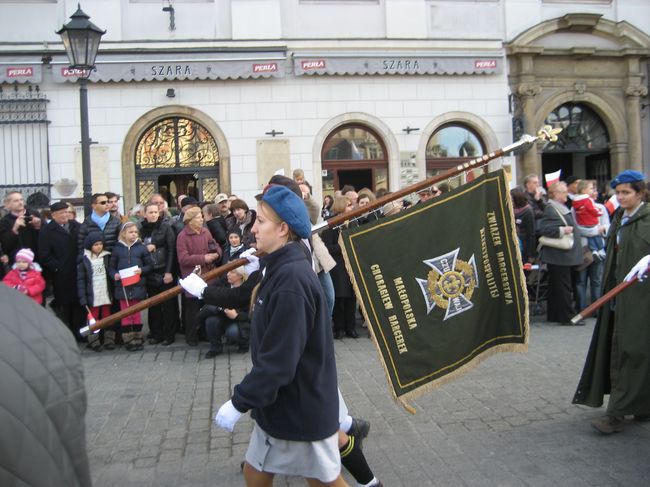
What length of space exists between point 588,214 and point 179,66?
363 inches

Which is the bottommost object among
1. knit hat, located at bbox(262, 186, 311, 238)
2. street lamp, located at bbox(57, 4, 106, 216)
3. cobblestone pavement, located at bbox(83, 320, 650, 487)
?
cobblestone pavement, located at bbox(83, 320, 650, 487)

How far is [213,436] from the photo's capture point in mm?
4949

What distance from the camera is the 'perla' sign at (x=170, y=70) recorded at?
14367 mm

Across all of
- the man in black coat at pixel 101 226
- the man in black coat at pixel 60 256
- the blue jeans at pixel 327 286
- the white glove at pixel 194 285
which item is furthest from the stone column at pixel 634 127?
the white glove at pixel 194 285

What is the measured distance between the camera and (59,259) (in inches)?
333

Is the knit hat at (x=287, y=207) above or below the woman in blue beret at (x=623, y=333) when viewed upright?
above

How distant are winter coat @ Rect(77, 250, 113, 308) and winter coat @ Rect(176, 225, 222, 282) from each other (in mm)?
898

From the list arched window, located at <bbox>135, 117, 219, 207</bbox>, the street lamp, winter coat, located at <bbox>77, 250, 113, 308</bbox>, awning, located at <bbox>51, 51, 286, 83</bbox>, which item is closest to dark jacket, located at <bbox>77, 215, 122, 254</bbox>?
winter coat, located at <bbox>77, 250, 113, 308</bbox>

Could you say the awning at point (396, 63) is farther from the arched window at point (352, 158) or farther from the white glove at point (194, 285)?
the white glove at point (194, 285)

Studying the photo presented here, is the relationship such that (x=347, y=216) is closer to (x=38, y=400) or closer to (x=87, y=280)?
(x=38, y=400)

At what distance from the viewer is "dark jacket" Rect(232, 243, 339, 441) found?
9.04ft

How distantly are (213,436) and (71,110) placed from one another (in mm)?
11296

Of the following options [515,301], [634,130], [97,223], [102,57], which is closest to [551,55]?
[634,130]

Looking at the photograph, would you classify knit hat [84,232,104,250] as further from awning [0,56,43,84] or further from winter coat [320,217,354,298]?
awning [0,56,43,84]
